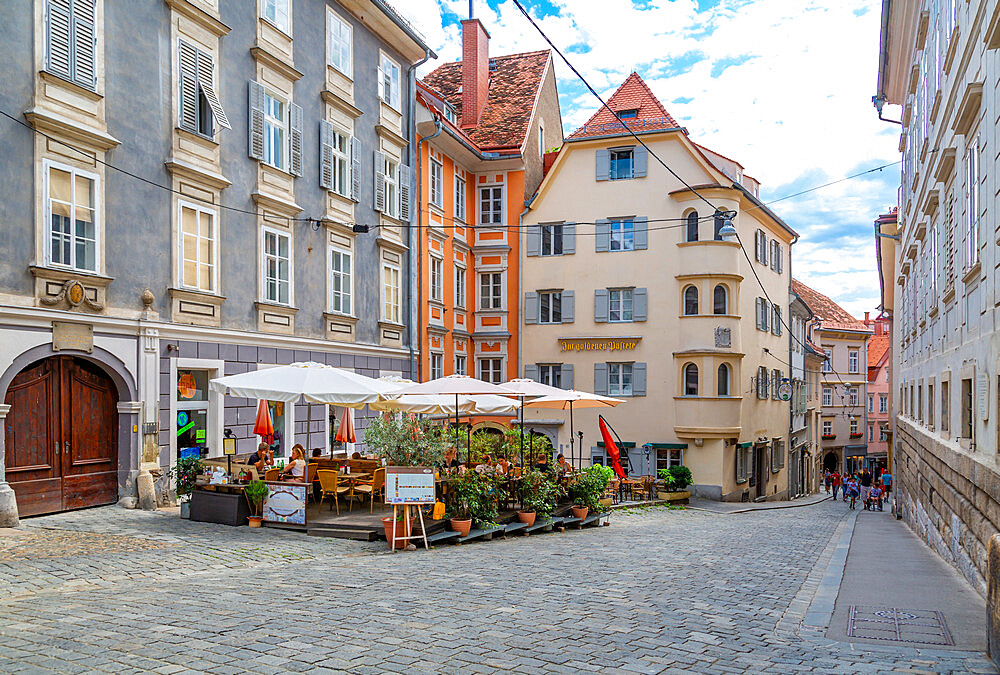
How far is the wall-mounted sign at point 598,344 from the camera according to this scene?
33.5 metres

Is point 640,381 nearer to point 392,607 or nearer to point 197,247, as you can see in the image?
point 197,247

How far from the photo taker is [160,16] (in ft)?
56.1

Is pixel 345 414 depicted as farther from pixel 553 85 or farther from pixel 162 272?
pixel 553 85

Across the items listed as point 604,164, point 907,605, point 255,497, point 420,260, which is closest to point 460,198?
point 420,260

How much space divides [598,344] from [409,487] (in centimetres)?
2149

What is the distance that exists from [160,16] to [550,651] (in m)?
15.1

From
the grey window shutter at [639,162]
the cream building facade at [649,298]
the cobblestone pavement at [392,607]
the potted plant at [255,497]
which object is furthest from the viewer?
the grey window shutter at [639,162]

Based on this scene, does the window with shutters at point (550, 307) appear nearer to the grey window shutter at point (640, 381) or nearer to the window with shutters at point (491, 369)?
the window with shutters at point (491, 369)

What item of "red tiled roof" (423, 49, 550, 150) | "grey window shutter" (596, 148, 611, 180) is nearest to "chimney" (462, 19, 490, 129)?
"red tiled roof" (423, 49, 550, 150)

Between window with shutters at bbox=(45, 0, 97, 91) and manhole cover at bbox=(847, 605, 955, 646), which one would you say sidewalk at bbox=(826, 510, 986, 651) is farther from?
window with shutters at bbox=(45, 0, 97, 91)

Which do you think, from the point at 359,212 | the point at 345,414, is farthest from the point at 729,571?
the point at 359,212

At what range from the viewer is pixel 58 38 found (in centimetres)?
1474

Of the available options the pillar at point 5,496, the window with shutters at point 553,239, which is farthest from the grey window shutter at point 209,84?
the window with shutters at point 553,239

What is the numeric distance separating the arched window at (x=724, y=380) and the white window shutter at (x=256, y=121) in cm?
1955
